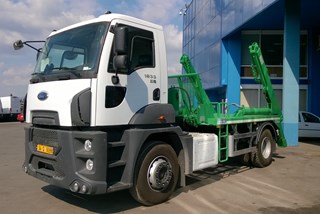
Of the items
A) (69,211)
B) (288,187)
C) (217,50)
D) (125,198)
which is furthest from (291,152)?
(217,50)

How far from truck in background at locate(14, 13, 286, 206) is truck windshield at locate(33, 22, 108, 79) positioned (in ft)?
0.06

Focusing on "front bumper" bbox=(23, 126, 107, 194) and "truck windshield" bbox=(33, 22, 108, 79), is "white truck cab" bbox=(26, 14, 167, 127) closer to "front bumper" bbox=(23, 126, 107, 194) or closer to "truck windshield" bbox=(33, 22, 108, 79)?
"truck windshield" bbox=(33, 22, 108, 79)

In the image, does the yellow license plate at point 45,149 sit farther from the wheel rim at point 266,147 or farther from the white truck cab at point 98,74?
the wheel rim at point 266,147

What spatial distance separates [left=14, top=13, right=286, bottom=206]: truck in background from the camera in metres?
5.61

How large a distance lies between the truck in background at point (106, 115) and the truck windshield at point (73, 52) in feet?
0.06

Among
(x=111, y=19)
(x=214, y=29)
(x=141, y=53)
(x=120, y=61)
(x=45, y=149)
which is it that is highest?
(x=214, y=29)

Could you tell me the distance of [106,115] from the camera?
18.9 feet

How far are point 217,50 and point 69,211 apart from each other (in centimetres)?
2149

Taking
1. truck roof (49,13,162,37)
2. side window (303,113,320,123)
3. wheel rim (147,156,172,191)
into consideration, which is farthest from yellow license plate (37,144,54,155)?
side window (303,113,320,123)

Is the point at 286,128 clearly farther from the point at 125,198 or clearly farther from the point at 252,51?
the point at 125,198

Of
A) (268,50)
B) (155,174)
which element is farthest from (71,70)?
(268,50)

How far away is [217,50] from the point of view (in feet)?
85.8

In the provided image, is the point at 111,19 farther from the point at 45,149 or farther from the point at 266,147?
the point at 266,147

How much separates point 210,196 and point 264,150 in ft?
12.6
